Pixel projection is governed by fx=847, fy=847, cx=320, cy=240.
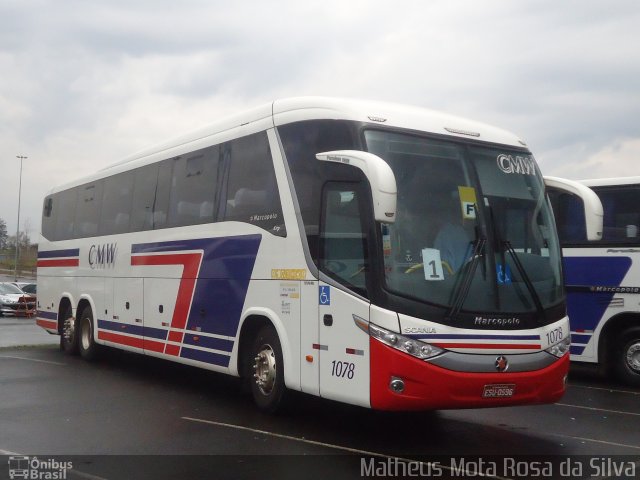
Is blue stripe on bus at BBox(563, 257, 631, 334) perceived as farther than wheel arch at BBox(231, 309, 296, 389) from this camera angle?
Yes

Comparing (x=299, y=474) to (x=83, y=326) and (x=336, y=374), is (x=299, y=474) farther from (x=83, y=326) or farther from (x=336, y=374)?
(x=83, y=326)

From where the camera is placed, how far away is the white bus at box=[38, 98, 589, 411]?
8.10 m

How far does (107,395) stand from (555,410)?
6.05 m

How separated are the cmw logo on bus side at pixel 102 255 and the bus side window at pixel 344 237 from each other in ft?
22.7

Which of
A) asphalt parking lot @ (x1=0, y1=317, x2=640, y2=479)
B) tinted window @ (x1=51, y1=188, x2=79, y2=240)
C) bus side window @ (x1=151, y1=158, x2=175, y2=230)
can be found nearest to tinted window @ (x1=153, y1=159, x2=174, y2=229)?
bus side window @ (x1=151, y1=158, x2=175, y2=230)

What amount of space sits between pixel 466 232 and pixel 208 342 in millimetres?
4365

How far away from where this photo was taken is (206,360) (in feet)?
37.4

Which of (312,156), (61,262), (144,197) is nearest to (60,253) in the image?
(61,262)

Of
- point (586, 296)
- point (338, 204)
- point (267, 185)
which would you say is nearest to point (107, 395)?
point (267, 185)

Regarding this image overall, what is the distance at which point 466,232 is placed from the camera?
849 centimetres

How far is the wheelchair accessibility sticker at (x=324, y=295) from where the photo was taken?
884 cm

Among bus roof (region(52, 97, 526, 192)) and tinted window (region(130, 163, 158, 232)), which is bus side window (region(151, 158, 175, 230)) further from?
bus roof (region(52, 97, 526, 192))

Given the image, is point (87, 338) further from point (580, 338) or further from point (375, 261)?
point (375, 261)

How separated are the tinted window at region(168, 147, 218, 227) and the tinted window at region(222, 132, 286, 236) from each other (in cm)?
43
